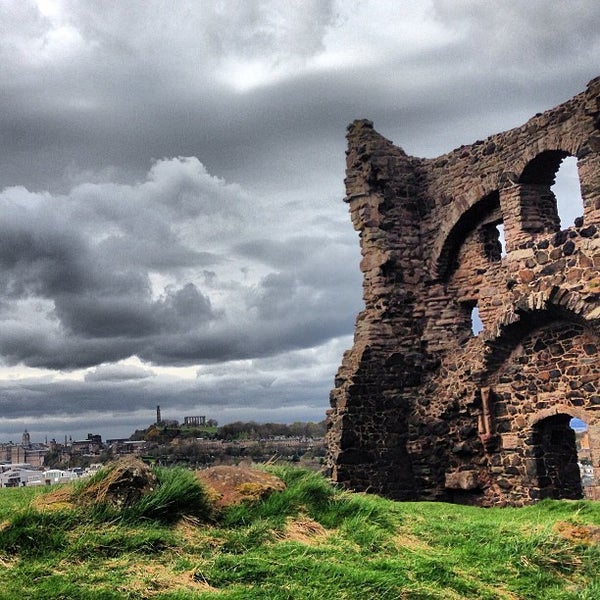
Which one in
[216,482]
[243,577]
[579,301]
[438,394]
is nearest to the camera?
[243,577]

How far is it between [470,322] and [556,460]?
3789mm

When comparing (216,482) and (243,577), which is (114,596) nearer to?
(243,577)

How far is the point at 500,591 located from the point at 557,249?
8.04m

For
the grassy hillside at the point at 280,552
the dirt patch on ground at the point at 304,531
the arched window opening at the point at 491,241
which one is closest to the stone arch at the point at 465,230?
the arched window opening at the point at 491,241

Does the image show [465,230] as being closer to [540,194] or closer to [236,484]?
[540,194]

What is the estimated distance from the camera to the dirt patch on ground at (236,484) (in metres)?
6.55

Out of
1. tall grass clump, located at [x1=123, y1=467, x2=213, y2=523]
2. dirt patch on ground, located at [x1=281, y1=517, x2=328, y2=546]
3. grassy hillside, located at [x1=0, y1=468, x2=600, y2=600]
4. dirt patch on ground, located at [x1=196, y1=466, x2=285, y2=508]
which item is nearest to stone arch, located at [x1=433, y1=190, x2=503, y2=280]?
grassy hillside, located at [x1=0, y1=468, x2=600, y2=600]

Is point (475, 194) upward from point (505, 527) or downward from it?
upward

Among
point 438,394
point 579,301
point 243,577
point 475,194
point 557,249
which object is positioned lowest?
point 243,577

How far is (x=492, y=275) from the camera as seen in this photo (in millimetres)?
14945

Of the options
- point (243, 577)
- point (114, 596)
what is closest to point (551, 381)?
point (243, 577)

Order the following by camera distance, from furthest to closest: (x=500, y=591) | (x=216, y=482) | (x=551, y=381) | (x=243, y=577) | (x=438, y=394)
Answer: (x=438, y=394) < (x=551, y=381) < (x=216, y=482) < (x=500, y=591) < (x=243, y=577)

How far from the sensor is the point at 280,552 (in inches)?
217

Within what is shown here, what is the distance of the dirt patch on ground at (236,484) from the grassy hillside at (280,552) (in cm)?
13
